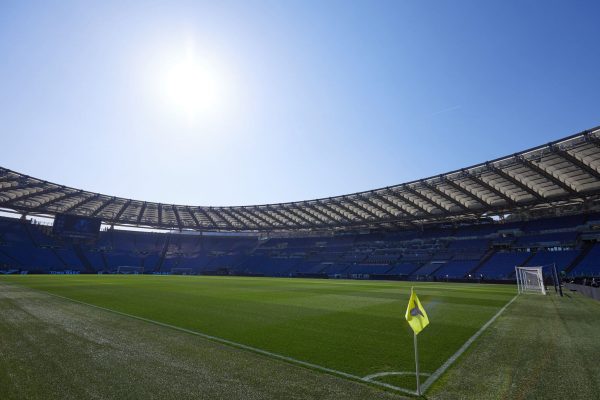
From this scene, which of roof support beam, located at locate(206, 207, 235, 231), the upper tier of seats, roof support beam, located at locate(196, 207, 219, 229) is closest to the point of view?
the upper tier of seats

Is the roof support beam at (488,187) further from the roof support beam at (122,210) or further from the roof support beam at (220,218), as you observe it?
the roof support beam at (122,210)

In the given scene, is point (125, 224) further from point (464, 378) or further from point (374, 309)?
point (464, 378)

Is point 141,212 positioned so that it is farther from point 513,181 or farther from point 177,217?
point 513,181

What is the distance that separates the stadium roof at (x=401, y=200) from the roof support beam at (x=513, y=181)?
0.23ft

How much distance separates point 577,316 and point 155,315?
1724cm

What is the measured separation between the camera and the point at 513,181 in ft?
126

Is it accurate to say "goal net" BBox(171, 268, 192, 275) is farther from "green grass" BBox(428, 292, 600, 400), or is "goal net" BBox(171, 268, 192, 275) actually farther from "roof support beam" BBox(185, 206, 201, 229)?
"green grass" BBox(428, 292, 600, 400)

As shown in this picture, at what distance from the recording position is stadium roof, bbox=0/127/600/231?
112 ft

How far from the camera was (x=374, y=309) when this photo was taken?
15047 mm

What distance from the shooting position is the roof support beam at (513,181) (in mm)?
36709

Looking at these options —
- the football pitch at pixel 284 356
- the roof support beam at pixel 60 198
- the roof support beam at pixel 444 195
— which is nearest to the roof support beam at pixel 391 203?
→ the roof support beam at pixel 444 195

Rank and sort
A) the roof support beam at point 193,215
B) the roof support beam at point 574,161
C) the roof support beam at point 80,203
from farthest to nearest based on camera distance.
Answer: the roof support beam at point 193,215, the roof support beam at point 80,203, the roof support beam at point 574,161

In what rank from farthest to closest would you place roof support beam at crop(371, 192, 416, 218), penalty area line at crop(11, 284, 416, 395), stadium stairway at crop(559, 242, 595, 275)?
roof support beam at crop(371, 192, 416, 218) < stadium stairway at crop(559, 242, 595, 275) < penalty area line at crop(11, 284, 416, 395)

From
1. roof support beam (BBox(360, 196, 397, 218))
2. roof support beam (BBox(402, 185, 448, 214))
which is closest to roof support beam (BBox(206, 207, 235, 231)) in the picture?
roof support beam (BBox(360, 196, 397, 218))
